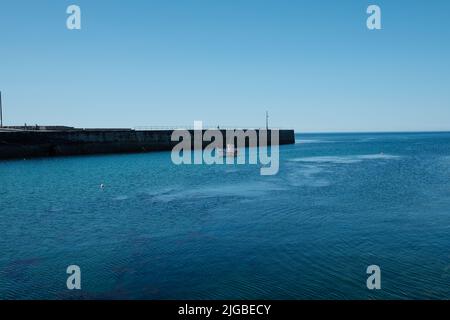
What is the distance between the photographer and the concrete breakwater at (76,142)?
5941cm

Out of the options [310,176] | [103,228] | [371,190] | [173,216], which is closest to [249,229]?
[173,216]

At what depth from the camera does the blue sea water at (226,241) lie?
12.4 metres

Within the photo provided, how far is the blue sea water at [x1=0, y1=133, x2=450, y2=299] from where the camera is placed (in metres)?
12.4

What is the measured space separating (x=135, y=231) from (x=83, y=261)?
14.6 ft

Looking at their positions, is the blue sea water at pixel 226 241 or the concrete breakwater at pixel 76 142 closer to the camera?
the blue sea water at pixel 226 241

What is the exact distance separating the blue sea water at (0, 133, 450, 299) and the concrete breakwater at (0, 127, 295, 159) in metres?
31.0

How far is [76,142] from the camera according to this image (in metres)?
68.7

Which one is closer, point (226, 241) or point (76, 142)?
point (226, 241)

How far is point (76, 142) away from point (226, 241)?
58846 mm

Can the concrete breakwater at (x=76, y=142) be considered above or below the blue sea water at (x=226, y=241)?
above

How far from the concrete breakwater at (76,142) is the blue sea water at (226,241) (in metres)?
31.0
